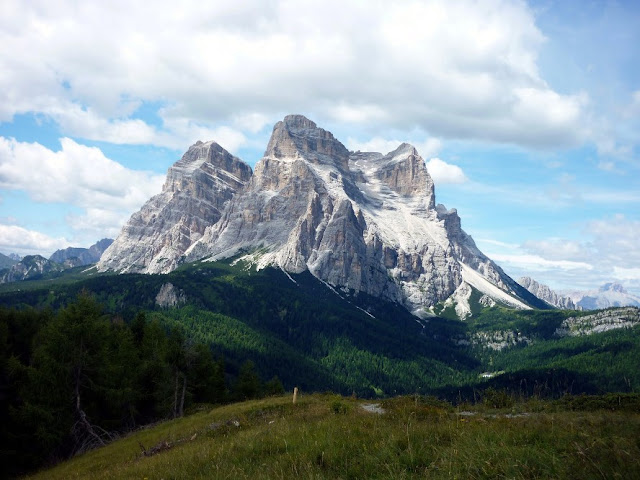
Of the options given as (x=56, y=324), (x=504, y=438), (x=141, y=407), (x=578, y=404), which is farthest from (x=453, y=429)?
(x=141, y=407)

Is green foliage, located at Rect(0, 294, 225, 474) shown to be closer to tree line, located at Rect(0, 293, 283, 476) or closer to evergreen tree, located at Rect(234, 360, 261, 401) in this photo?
tree line, located at Rect(0, 293, 283, 476)

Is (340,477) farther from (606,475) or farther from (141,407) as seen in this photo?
(141,407)

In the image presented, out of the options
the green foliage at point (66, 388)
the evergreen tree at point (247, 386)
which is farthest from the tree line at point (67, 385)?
the evergreen tree at point (247, 386)

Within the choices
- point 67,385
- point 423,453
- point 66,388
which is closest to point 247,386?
point 66,388

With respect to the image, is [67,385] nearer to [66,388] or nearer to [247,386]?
[66,388]

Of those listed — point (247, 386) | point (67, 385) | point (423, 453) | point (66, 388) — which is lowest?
point (247, 386)

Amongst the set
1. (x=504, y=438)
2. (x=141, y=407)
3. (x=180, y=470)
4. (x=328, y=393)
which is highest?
(x=504, y=438)

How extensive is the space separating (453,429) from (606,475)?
14.9 feet

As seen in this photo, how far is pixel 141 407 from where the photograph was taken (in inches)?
1996

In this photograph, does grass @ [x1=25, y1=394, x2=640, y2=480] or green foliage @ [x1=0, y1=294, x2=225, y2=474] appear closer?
grass @ [x1=25, y1=394, x2=640, y2=480]

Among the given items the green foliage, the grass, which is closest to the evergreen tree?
the green foliage

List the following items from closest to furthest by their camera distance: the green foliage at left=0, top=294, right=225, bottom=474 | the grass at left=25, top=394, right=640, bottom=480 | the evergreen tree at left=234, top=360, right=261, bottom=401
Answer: the grass at left=25, top=394, right=640, bottom=480
the green foliage at left=0, top=294, right=225, bottom=474
the evergreen tree at left=234, top=360, right=261, bottom=401

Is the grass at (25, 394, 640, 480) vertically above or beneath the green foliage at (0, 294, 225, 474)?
above

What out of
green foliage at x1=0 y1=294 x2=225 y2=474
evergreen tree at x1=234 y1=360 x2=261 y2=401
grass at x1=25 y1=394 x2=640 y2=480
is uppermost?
grass at x1=25 y1=394 x2=640 y2=480
